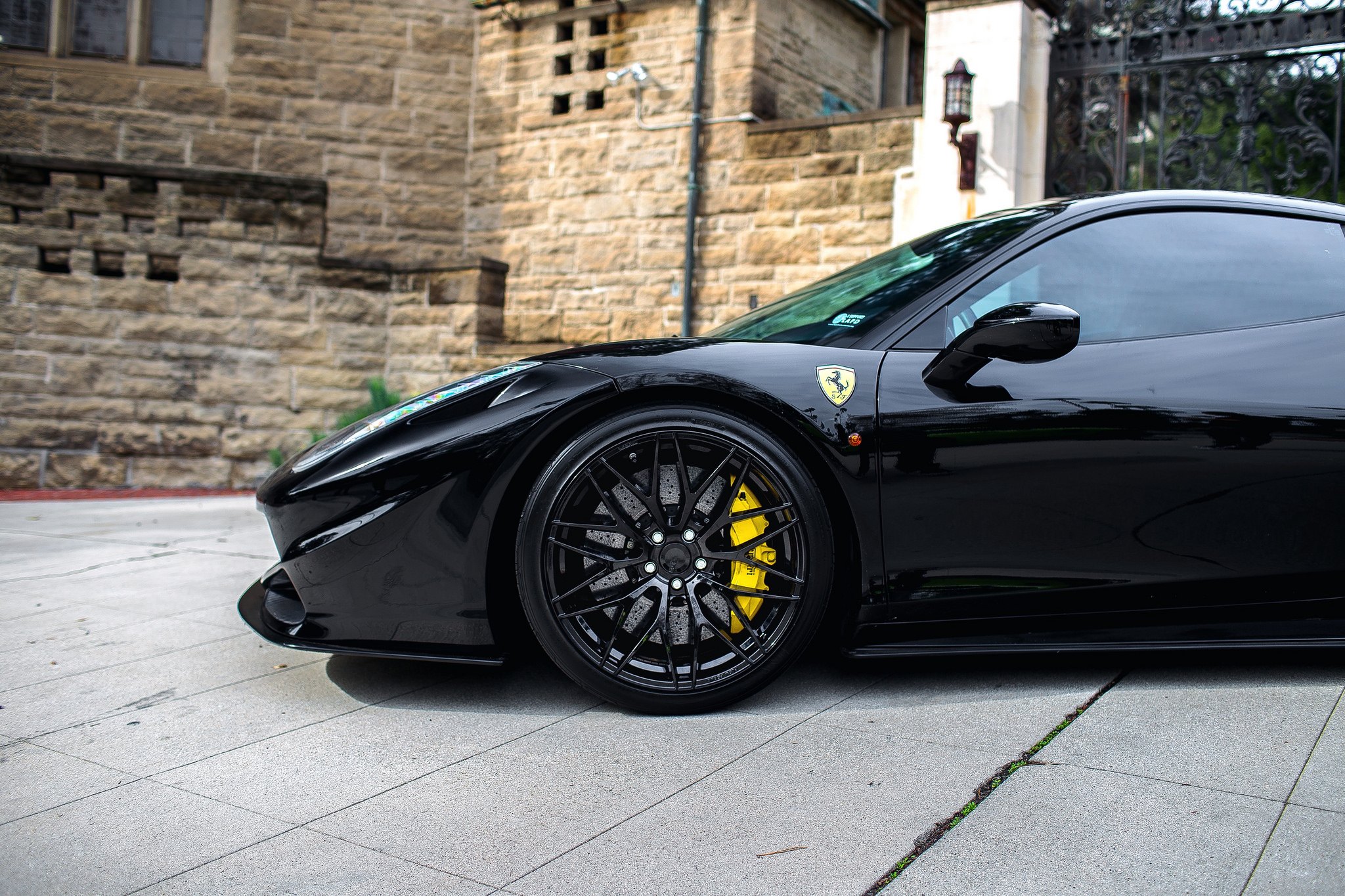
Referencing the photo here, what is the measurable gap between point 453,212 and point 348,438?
9.37 meters

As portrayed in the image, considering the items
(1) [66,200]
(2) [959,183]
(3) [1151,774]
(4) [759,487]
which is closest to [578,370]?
(4) [759,487]

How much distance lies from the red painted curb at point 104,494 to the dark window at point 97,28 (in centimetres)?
558

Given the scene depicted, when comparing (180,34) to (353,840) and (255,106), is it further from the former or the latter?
(353,840)

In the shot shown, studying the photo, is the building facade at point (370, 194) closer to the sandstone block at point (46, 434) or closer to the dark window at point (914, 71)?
the sandstone block at point (46, 434)

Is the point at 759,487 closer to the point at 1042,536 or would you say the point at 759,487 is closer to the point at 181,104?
the point at 1042,536

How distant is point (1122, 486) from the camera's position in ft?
8.11

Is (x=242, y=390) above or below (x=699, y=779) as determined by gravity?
above

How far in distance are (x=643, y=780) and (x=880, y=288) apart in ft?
4.93

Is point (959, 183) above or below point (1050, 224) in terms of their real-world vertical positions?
above

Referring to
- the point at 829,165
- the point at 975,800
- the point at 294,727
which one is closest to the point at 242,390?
the point at 829,165

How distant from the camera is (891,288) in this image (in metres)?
2.81

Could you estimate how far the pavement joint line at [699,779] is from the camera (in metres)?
1.74

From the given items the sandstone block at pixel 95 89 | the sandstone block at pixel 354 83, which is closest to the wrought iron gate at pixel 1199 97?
the sandstone block at pixel 354 83

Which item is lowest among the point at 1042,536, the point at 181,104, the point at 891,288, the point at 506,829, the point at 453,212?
the point at 506,829
